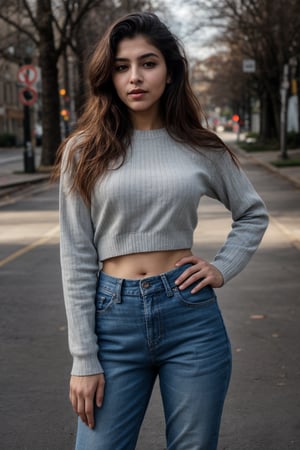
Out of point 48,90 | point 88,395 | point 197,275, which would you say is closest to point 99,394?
point 88,395

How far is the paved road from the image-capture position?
5004 millimetres

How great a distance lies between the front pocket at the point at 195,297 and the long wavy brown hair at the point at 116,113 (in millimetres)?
390

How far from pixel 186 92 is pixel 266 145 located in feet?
181

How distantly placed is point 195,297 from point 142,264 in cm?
18

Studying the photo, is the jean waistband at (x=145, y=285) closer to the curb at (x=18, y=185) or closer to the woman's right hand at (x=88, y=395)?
the woman's right hand at (x=88, y=395)

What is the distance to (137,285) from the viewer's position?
279cm

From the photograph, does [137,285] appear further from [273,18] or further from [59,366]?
[273,18]

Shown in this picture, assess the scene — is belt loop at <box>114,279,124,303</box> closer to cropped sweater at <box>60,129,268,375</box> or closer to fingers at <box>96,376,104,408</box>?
cropped sweater at <box>60,129,268,375</box>

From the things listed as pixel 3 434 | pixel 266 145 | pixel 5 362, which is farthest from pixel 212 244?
pixel 266 145

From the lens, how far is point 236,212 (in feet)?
10.2

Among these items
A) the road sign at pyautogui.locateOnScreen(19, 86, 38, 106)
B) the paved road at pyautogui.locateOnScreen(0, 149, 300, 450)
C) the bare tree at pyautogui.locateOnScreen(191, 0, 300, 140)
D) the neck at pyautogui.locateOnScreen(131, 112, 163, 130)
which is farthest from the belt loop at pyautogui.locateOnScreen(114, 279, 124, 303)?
the bare tree at pyautogui.locateOnScreen(191, 0, 300, 140)

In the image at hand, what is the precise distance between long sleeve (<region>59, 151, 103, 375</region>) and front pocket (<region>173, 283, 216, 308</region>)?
0.25m

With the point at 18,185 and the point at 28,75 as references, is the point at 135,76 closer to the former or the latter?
the point at 18,185

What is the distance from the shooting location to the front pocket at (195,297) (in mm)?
2826
